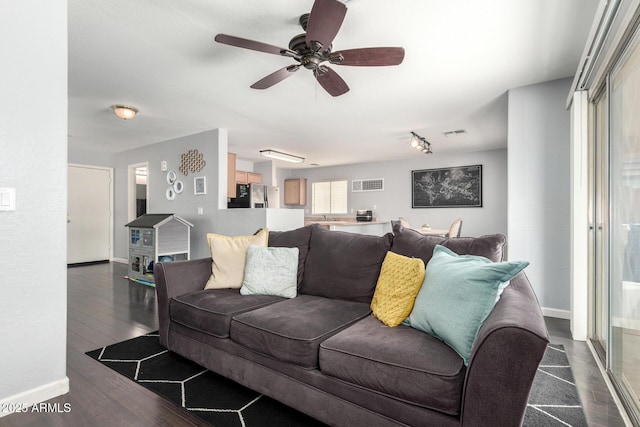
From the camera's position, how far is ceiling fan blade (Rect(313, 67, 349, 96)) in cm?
245

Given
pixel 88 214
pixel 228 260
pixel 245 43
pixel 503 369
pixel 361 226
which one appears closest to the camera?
pixel 503 369

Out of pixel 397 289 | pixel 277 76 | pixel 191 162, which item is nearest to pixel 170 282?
pixel 397 289

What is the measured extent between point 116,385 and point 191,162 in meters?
4.14

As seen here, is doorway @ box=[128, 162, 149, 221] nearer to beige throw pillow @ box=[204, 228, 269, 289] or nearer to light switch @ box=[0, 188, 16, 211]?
beige throw pillow @ box=[204, 228, 269, 289]

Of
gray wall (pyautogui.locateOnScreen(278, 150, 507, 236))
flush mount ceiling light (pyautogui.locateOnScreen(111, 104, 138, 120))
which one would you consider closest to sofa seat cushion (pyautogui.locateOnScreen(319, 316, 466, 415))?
flush mount ceiling light (pyautogui.locateOnScreen(111, 104, 138, 120))

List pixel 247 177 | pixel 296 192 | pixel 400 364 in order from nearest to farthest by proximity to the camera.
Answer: pixel 400 364 < pixel 247 177 < pixel 296 192

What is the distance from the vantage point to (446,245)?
207 centimetres

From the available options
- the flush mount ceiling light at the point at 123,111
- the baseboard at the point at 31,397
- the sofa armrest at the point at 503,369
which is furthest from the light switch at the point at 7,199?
the flush mount ceiling light at the point at 123,111

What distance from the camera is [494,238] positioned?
1.98 m

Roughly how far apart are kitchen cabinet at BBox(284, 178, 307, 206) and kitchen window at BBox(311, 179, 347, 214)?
→ 26 cm

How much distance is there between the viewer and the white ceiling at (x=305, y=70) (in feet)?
7.23

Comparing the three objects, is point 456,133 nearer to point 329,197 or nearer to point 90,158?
point 329,197

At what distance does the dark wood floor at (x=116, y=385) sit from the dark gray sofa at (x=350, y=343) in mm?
402

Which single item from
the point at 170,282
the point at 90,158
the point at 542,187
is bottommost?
the point at 170,282
